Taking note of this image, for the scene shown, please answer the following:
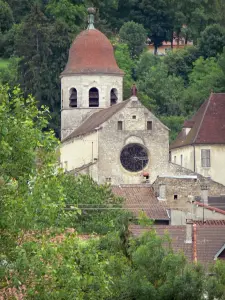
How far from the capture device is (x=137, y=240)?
58312 mm

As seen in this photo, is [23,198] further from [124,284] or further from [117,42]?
[117,42]

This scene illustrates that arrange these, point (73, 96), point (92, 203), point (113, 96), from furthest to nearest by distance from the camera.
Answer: point (113, 96) < point (73, 96) < point (92, 203)

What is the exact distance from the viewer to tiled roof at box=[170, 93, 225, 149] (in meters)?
105

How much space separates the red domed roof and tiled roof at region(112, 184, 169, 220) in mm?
13705

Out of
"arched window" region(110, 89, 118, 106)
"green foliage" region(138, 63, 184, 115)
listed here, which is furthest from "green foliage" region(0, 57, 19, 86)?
"arched window" region(110, 89, 118, 106)

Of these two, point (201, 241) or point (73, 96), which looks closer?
point (201, 241)

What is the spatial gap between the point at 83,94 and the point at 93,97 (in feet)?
1.93

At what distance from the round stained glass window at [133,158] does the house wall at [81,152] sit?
1465 mm

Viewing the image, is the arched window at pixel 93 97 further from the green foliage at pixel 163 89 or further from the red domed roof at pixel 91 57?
the green foliage at pixel 163 89

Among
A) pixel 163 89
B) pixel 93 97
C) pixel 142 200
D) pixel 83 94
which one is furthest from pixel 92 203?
pixel 163 89

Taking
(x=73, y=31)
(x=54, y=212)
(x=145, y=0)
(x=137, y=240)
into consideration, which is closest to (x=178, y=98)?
(x=73, y=31)

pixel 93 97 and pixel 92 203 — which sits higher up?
pixel 93 97

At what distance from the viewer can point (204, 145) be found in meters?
105

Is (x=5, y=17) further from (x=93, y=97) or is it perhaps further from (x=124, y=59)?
(x=93, y=97)
